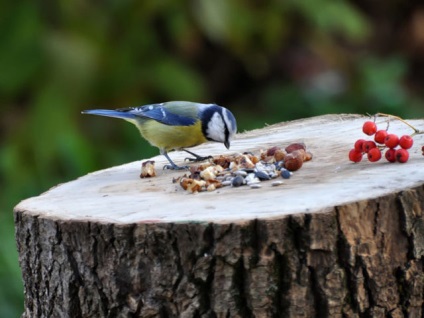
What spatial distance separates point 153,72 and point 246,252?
455 centimetres

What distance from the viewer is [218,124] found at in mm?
3955

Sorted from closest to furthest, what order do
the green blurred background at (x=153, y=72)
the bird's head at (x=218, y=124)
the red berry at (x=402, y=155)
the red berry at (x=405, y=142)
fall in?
the red berry at (x=402, y=155) < the red berry at (x=405, y=142) < the bird's head at (x=218, y=124) < the green blurred background at (x=153, y=72)

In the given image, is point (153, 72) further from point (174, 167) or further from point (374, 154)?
point (374, 154)

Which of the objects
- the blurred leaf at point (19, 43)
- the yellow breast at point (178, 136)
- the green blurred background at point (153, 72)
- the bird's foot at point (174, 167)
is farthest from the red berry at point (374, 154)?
the blurred leaf at point (19, 43)

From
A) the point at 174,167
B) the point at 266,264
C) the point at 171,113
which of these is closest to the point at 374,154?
the point at 266,264

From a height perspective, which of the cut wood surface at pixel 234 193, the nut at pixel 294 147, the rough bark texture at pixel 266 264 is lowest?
the rough bark texture at pixel 266 264

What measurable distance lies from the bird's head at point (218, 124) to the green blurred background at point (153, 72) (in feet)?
5.04

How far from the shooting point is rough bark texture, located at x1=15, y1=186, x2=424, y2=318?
2.78 m

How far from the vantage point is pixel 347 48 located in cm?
874

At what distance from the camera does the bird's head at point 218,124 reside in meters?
3.93

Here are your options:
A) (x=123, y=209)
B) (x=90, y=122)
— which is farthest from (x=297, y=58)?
(x=123, y=209)

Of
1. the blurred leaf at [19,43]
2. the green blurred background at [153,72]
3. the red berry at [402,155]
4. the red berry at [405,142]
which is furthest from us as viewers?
the blurred leaf at [19,43]

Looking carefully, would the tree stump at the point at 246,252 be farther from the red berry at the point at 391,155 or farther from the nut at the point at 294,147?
the nut at the point at 294,147

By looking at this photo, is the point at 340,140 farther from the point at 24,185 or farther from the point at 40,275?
the point at 24,185
